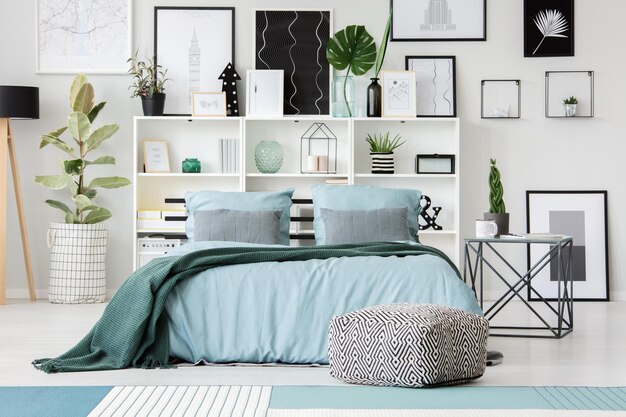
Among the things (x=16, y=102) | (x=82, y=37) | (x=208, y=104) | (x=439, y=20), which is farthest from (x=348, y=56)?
(x=16, y=102)

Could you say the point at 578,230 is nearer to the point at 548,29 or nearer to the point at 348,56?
the point at 548,29

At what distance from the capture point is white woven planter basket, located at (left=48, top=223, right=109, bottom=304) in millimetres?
6934

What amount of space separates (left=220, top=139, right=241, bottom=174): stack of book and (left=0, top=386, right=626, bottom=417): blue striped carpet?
352 cm

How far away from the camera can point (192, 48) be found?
725 cm

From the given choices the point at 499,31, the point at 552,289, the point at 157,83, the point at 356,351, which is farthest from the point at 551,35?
the point at 356,351

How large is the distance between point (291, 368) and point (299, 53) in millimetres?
3531

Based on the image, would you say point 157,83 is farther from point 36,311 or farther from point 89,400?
point 89,400

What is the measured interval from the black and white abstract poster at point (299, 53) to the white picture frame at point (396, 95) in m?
0.47

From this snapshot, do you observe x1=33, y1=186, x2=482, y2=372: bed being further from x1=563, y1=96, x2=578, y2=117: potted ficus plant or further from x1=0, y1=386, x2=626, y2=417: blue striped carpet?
x1=563, y1=96, x2=578, y2=117: potted ficus plant

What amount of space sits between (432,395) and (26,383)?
1728 mm

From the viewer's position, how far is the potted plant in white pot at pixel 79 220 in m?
6.91

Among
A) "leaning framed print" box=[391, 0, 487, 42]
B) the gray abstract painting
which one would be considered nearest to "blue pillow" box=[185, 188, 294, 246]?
"leaning framed print" box=[391, 0, 487, 42]

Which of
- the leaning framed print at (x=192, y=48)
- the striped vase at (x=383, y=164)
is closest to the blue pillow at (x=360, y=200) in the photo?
the striped vase at (x=383, y=164)

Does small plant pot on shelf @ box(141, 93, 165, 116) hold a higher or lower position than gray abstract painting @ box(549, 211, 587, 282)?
higher
